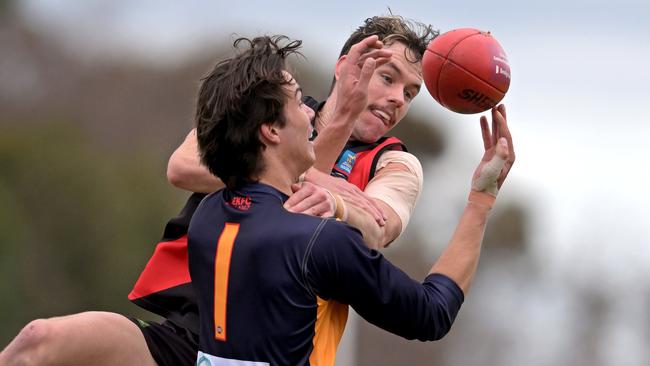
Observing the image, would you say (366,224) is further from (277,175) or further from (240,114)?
(240,114)

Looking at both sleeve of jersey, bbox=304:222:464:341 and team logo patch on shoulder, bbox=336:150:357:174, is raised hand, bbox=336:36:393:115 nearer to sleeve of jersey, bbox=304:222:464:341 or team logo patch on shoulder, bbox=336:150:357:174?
team logo patch on shoulder, bbox=336:150:357:174

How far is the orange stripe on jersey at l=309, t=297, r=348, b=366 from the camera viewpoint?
6.02 meters

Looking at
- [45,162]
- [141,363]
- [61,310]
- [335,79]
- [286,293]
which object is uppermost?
[335,79]

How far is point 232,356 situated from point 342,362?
15077 millimetres

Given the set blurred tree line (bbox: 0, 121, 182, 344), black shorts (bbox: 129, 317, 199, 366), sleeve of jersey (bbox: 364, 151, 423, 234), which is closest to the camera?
black shorts (bbox: 129, 317, 199, 366)

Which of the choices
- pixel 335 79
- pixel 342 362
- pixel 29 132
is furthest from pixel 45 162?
pixel 335 79

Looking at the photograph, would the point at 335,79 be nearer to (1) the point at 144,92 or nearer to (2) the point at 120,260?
(2) the point at 120,260

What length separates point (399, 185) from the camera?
283 inches

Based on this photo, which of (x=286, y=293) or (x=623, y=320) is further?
(x=623, y=320)

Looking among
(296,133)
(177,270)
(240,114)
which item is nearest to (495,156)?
(296,133)

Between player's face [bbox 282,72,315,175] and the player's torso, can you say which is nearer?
the player's torso

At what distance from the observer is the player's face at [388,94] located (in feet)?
24.4

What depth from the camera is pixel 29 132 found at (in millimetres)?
33344

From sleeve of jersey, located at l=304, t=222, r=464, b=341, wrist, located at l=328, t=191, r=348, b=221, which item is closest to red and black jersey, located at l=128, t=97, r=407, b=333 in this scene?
wrist, located at l=328, t=191, r=348, b=221
